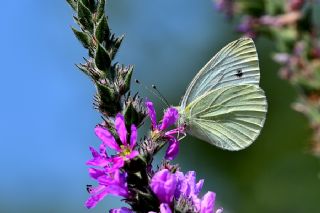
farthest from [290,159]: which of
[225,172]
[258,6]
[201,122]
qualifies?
[201,122]

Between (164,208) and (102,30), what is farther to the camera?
(102,30)

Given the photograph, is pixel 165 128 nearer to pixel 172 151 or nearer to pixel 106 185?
pixel 172 151

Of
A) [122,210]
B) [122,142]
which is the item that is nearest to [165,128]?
[122,142]

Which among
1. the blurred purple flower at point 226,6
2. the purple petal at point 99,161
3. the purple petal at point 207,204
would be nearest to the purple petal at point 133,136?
the purple petal at point 99,161

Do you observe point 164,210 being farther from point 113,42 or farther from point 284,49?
point 284,49

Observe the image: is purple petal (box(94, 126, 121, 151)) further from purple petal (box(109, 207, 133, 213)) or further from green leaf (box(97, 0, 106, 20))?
green leaf (box(97, 0, 106, 20))

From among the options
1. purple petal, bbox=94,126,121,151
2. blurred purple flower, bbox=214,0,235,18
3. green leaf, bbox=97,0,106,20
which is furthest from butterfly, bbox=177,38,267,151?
blurred purple flower, bbox=214,0,235,18

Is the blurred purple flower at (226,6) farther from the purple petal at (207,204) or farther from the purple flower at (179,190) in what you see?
the purple petal at (207,204)
